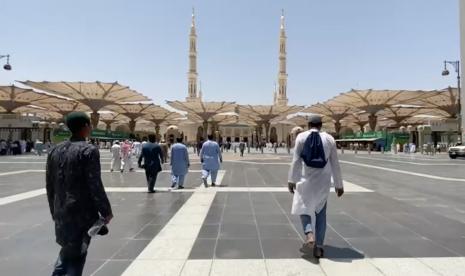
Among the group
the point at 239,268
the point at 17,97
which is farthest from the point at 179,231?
the point at 17,97

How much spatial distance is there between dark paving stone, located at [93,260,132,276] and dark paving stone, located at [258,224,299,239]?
5.99ft

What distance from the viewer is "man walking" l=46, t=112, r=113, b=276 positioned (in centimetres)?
263

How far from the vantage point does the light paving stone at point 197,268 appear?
3.67m

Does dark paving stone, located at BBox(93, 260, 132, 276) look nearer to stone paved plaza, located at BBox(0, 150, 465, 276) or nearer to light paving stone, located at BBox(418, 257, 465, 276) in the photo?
stone paved plaza, located at BBox(0, 150, 465, 276)

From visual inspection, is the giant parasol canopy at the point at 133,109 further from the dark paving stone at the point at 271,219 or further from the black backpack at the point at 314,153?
the black backpack at the point at 314,153

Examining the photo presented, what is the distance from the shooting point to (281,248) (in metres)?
4.55

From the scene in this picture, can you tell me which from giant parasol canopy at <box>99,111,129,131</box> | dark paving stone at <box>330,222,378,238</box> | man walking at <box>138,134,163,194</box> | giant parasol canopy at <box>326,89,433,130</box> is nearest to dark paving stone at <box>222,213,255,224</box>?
dark paving stone at <box>330,222,378,238</box>

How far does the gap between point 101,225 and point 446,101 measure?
63371 mm

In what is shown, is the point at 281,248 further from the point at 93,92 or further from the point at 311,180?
→ the point at 93,92

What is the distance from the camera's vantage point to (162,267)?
385 centimetres

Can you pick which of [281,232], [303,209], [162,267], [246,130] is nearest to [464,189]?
[281,232]

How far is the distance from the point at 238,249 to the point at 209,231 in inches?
40.6

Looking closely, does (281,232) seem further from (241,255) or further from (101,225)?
(101,225)

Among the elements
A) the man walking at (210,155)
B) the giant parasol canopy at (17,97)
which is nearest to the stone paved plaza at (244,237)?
the man walking at (210,155)
